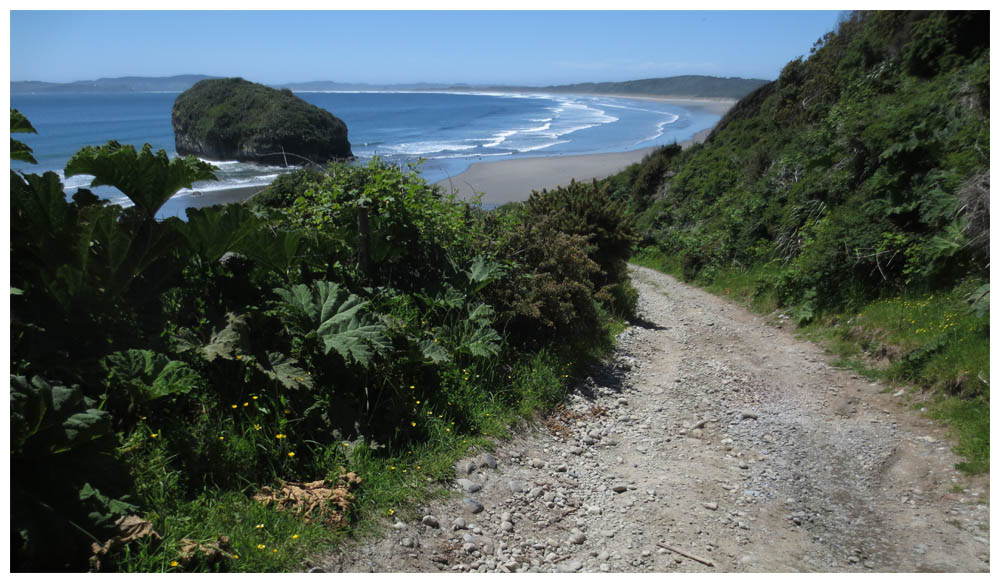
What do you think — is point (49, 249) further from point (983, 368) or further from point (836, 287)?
point (836, 287)

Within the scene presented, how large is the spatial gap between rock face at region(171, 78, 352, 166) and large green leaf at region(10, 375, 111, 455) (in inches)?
953

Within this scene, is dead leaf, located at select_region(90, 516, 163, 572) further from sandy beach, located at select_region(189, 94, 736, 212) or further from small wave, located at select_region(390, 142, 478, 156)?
small wave, located at select_region(390, 142, 478, 156)

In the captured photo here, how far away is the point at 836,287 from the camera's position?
1062 centimetres

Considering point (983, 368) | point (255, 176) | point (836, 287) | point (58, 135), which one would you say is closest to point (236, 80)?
point (58, 135)

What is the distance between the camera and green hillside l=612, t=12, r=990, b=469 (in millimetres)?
7738

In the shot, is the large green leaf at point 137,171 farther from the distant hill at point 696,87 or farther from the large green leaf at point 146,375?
the distant hill at point 696,87

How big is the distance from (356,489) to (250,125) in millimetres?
36837

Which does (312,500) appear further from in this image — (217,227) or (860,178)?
(860,178)

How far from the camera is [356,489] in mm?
3930

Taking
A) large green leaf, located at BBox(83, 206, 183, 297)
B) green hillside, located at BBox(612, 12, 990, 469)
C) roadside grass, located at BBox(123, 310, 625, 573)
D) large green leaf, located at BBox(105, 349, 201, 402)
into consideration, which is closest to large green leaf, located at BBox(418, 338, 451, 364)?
roadside grass, located at BBox(123, 310, 625, 573)

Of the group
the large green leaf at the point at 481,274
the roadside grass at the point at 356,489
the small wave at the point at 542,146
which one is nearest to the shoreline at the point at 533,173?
the small wave at the point at 542,146

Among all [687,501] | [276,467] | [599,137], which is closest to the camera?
[276,467]

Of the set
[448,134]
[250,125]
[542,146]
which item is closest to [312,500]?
[250,125]

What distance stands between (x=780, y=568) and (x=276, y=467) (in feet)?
9.95
